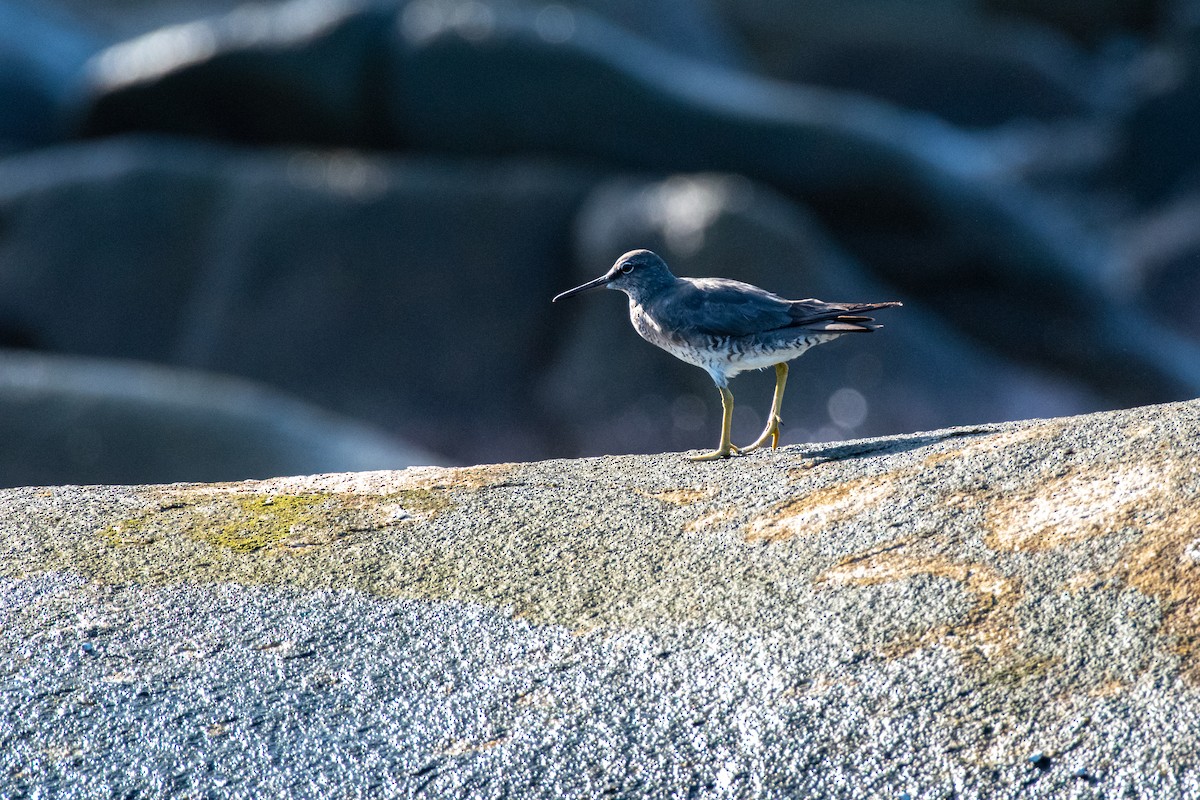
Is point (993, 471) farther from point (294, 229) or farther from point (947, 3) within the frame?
point (947, 3)

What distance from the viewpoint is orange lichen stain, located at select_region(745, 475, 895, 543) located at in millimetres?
4574

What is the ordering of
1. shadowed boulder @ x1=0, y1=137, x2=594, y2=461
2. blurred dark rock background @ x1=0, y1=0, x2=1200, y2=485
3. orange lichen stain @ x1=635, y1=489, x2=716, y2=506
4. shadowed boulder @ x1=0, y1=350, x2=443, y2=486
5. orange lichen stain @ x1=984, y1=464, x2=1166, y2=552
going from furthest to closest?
shadowed boulder @ x1=0, y1=137, x2=594, y2=461 < blurred dark rock background @ x1=0, y1=0, x2=1200, y2=485 < shadowed boulder @ x1=0, y1=350, x2=443, y2=486 < orange lichen stain @ x1=635, y1=489, x2=716, y2=506 < orange lichen stain @ x1=984, y1=464, x2=1166, y2=552

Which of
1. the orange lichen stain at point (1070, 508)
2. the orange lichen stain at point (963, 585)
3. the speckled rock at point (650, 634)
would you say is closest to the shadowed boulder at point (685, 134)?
the speckled rock at point (650, 634)

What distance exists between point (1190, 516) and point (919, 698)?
3.54 ft

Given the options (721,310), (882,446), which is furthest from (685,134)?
(882,446)

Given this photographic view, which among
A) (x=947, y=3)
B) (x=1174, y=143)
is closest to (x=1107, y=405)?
(x=1174, y=143)

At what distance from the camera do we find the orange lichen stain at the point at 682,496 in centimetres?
496

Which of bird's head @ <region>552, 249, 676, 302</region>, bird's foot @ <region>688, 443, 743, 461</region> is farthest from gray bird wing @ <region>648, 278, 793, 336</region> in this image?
bird's foot @ <region>688, 443, 743, 461</region>

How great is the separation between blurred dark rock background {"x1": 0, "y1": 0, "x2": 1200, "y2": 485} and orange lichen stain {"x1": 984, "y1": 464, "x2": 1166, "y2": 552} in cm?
801

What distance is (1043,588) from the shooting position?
3.98m

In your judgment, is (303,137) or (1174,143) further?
(1174,143)

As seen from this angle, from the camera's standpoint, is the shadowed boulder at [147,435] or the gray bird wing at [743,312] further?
the shadowed boulder at [147,435]

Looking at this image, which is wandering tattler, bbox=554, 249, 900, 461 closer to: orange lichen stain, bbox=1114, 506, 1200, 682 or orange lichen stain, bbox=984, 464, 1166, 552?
orange lichen stain, bbox=984, 464, 1166, 552

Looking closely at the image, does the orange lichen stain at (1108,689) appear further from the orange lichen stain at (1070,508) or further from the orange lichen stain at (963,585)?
the orange lichen stain at (1070,508)
